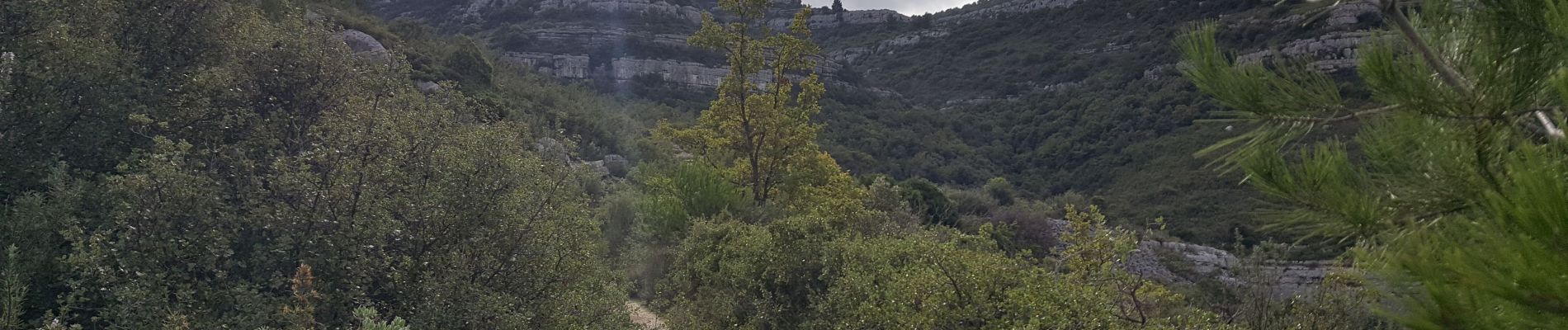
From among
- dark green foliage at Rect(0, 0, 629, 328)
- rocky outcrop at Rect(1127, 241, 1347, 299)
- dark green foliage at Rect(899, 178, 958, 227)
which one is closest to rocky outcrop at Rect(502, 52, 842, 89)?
dark green foliage at Rect(899, 178, 958, 227)

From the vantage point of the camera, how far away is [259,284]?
5266 millimetres

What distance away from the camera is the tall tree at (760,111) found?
40.8ft

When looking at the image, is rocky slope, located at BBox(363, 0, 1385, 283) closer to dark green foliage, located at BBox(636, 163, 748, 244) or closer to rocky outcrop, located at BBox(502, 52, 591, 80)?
rocky outcrop, located at BBox(502, 52, 591, 80)

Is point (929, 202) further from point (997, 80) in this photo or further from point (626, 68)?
point (997, 80)

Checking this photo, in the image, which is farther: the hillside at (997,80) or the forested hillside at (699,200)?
the hillside at (997,80)

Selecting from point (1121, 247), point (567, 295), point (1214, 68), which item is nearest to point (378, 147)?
point (567, 295)

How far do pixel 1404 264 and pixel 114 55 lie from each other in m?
8.75

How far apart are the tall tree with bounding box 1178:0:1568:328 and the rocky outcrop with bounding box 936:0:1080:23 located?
2529 inches

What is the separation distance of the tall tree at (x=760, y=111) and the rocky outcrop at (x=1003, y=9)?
55699 mm

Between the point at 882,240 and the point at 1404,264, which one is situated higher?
the point at 1404,264

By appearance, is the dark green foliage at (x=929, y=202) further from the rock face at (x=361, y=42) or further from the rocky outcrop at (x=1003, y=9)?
the rocky outcrop at (x=1003, y=9)

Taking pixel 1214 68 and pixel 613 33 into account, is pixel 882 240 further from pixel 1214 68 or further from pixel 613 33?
pixel 613 33

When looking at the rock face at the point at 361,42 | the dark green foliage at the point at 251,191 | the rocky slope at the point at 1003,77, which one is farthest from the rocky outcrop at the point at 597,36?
the dark green foliage at the point at 251,191

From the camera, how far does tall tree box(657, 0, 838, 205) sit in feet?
40.8
